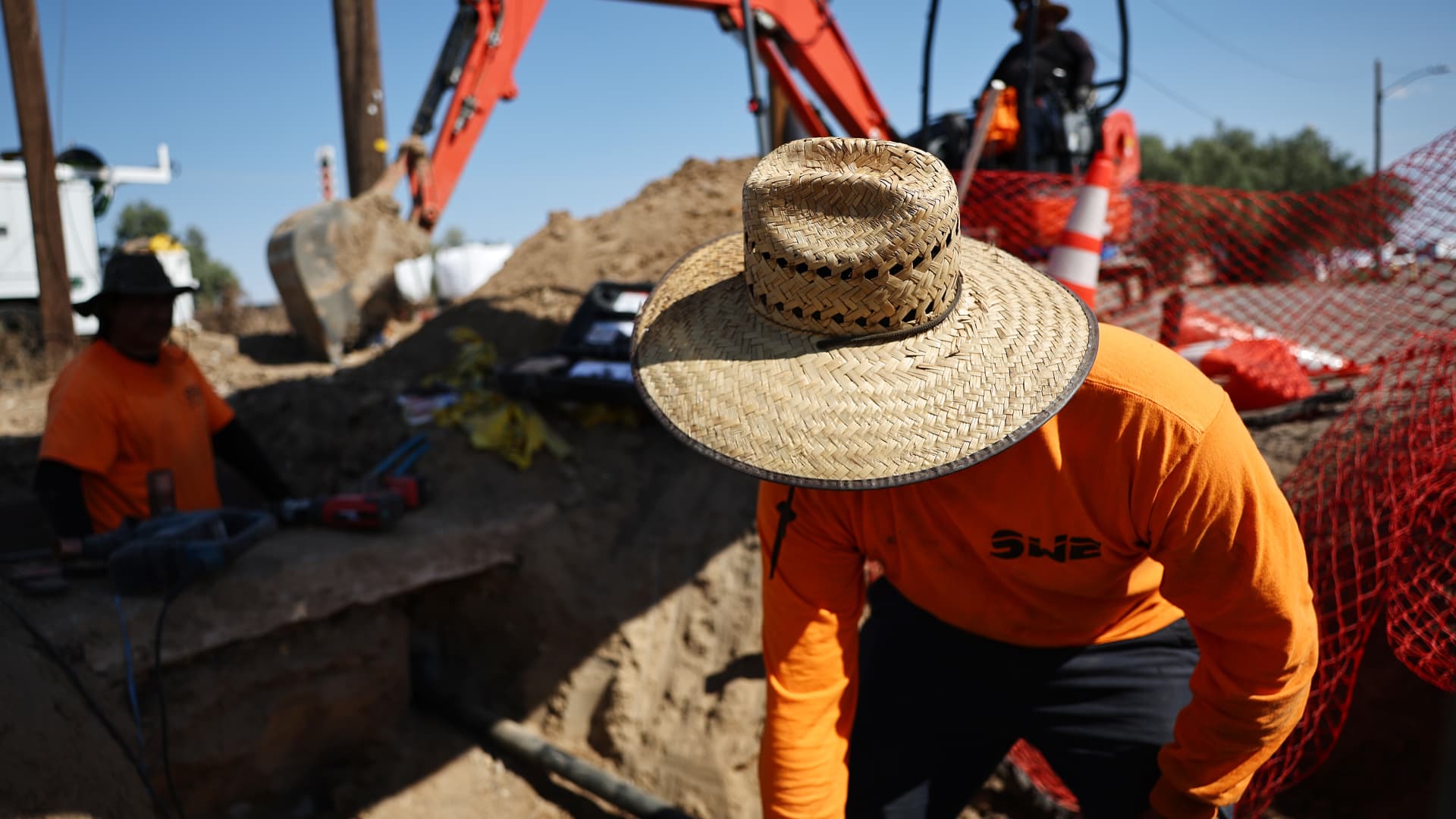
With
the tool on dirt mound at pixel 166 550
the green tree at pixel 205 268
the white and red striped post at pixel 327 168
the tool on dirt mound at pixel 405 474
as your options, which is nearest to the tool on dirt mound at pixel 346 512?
the tool on dirt mound at pixel 405 474

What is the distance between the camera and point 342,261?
645 cm

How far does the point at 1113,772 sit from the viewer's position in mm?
1802

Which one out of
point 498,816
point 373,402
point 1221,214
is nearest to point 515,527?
point 498,816

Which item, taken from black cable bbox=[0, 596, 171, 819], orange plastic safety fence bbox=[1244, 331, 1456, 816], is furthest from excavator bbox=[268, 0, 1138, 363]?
black cable bbox=[0, 596, 171, 819]

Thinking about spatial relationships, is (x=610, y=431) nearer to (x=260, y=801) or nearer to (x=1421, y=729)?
(x=260, y=801)

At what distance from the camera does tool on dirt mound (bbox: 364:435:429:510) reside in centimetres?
405

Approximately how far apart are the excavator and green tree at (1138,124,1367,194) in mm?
24917

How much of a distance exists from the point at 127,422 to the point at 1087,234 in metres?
3.85

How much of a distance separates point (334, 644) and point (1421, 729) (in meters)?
3.80

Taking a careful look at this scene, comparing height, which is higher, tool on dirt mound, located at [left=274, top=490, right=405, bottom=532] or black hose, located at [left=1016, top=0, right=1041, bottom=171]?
black hose, located at [left=1016, top=0, right=1041, bottom=171]

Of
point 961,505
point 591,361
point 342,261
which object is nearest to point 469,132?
point 342,261

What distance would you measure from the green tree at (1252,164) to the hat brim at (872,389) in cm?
2894

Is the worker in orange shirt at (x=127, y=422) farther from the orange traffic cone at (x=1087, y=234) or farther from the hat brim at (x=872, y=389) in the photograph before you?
the orange traffic cone at (x=1087, y=234)

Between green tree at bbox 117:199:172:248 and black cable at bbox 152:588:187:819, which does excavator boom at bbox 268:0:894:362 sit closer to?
black cable at bbox 152:588:187:819
